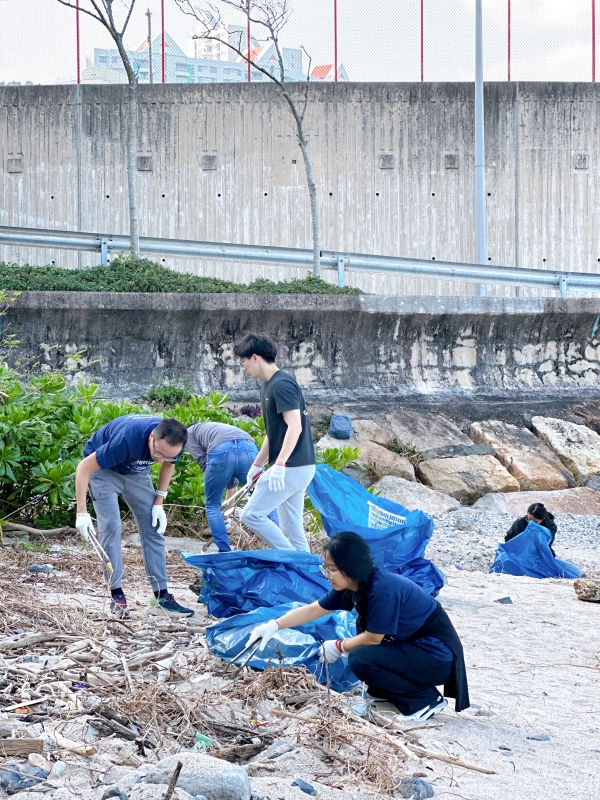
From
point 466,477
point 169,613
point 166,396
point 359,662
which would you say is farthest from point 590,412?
point 359,662

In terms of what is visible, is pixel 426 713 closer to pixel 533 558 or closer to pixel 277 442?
pixel 277 442

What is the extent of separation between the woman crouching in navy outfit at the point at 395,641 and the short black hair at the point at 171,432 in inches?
44.3

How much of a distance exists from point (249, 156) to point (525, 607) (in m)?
13.4

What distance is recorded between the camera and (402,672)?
3.68 m

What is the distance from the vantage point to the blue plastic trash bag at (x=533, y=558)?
696cm

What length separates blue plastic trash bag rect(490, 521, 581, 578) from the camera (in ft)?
22.8

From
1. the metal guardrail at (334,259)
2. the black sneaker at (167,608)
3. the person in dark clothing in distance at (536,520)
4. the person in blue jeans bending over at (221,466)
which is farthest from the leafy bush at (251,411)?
the black sneaker at (167,608)

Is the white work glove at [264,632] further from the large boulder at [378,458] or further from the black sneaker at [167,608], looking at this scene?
the large boulder at [378,458]

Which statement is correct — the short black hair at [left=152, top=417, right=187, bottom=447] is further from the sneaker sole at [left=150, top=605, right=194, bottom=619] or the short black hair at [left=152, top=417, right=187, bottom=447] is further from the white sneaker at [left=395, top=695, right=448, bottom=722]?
the white sneaker at [left=395, top=695, right=448, bottom=722]

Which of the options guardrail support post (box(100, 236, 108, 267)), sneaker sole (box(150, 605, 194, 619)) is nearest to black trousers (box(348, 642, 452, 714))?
sneaker sole (box(150, 605, 194, 619))

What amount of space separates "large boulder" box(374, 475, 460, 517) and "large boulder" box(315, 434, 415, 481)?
11.6 inches

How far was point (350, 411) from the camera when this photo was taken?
36.5ft

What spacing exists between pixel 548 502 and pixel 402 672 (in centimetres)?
670

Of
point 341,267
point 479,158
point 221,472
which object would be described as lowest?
point 221,472
